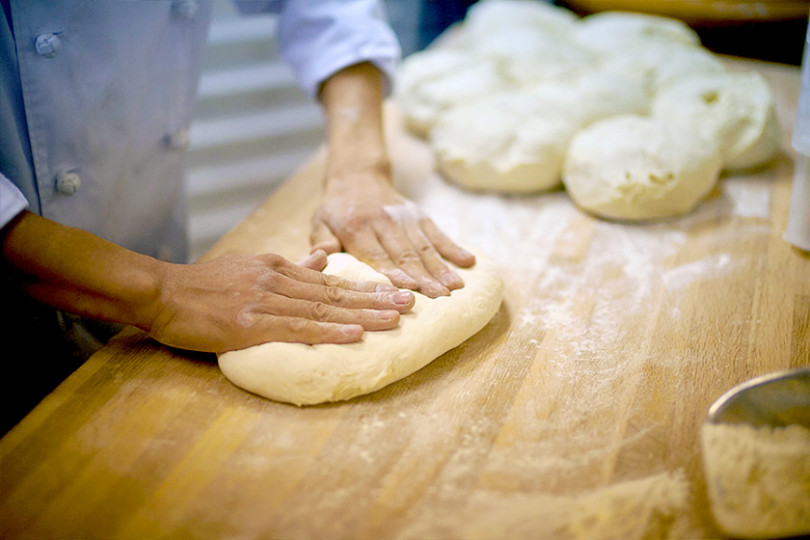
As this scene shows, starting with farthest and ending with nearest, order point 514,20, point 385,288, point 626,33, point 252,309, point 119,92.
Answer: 1. point 514,20
2. point 626,33
3. point 119,92
4. point 385,288
5. point 252,309

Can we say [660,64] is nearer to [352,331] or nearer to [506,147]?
[506,147]

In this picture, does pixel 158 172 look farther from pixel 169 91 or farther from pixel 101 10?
pixel 101 10

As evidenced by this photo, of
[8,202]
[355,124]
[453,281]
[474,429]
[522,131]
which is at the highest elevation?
[8,202]

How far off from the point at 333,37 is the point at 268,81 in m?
1.10

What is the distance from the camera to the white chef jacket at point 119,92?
1138 millimetres

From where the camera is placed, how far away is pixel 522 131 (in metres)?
1.69

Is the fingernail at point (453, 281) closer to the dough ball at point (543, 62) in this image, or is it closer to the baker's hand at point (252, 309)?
the baker's hand at point (252, 309)

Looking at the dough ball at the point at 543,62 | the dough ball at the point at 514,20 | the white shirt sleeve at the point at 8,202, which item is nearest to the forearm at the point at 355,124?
the dough ball at the point at 543,62

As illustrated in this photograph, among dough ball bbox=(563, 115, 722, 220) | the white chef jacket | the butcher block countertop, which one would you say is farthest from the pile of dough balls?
the white chef jacket

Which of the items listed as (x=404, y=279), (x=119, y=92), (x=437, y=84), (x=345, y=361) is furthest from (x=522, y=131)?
(x=119, y=92)

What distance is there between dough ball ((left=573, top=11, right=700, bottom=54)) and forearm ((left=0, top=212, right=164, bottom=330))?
1.85 meters

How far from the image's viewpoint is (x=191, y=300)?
108cm

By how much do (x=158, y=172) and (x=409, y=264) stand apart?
0.76 metres

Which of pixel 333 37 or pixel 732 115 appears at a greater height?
pixel 333 37
